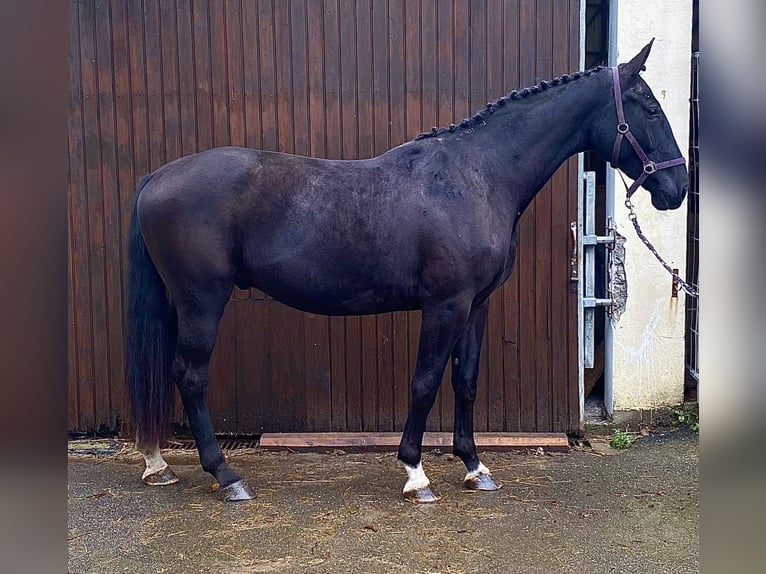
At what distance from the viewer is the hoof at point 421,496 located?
132 inches

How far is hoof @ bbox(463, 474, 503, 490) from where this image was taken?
3541 mm

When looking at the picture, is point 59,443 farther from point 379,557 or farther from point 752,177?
point 379,557

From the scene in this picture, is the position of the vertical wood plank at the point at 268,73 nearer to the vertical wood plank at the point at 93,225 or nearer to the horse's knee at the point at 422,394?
the vertical wood plank at the point at 93,225

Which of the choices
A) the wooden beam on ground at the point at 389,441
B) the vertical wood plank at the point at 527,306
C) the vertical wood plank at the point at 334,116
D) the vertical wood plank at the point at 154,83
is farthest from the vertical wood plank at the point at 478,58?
the vertical wood plank at the point at 154,83

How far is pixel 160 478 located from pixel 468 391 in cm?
169

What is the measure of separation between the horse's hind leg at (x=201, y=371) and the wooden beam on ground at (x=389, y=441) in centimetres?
81

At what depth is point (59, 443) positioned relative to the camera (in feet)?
2.96

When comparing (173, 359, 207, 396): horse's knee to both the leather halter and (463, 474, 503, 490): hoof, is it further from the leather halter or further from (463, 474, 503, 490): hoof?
the leather halter

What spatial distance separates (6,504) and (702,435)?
0.89 metres

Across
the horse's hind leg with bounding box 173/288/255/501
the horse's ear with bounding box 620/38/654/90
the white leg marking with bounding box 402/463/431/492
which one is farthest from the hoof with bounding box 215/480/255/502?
the horse's ear with bounding box 620/38/654/90

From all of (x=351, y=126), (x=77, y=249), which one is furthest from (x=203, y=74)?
(x=77, y=249)

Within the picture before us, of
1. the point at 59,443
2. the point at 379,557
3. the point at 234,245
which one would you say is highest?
the point at 234,245

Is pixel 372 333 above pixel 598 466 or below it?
above

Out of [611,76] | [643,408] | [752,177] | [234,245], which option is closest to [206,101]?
[234,245]
